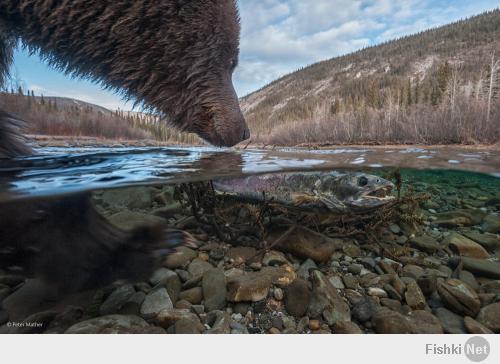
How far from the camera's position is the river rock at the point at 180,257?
238 centimetres

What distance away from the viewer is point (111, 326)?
1.56 meters

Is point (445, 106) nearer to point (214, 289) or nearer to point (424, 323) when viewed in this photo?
point (424, 323)

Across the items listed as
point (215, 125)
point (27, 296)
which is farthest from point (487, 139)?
point (27, 296)

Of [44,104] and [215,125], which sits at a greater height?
[44,104]

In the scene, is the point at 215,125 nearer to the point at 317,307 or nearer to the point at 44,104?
the point at 317,307

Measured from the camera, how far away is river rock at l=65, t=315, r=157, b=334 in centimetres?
150

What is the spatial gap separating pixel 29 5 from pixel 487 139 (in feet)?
24.7

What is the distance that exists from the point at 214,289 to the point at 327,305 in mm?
825

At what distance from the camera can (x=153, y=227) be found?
2.81 metres

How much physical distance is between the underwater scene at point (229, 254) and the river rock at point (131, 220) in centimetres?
2

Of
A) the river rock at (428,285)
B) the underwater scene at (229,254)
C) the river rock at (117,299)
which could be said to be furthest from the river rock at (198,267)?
the river rock at (428,285)

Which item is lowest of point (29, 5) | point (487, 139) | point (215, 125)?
point (487, 139)

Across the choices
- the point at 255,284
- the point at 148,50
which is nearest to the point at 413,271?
the point at 255,284

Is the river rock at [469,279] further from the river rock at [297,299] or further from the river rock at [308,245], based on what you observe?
the river rock at [297,299]
